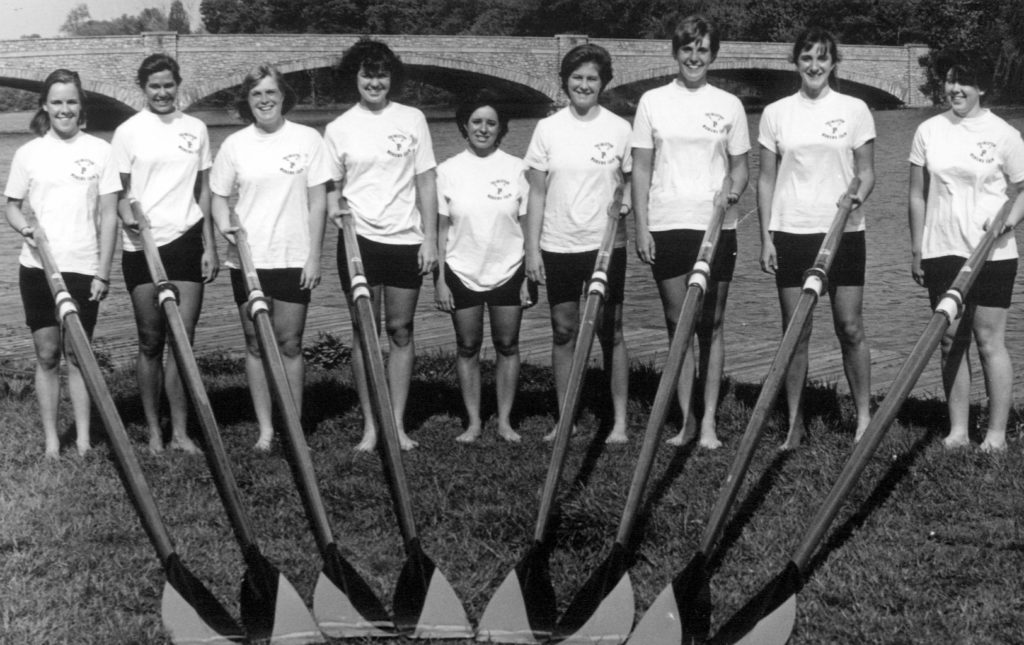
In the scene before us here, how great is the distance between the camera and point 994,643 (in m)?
3.69

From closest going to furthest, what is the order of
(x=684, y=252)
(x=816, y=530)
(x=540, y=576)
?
(x=816, y=530) < (x=540, y=576) < (x=684, y=252)

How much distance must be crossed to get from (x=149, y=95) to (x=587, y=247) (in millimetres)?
2027

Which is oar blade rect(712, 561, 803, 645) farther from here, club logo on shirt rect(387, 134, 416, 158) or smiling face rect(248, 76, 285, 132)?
smiling face rect(248, 76, 285, 132)

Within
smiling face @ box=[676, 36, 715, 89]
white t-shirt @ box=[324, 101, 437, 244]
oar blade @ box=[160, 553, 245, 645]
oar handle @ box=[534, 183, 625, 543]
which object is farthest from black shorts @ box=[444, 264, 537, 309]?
oar blade @ box=[160, 553, 245, 645]

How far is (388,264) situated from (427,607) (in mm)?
2056

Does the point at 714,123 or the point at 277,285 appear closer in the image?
the point at 714,123

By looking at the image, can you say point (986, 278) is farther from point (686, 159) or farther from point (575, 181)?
point (575, 181)

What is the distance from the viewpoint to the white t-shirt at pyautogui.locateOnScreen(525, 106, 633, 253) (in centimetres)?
541

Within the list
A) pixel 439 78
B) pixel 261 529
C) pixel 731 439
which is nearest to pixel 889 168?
pixel 731 439

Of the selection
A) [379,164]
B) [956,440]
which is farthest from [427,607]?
[956,440]

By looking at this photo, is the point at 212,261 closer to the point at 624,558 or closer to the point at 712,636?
the point at 624,558

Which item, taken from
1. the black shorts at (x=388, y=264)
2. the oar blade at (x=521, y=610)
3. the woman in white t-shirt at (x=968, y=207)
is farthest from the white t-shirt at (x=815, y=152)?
the oar blade at (x=521, y=610)

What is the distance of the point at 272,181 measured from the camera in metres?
5.43

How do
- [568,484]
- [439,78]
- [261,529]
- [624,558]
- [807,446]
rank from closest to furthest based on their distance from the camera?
1. [624,558]
2. [261,529]
3. [568,484]
4. [807,446]
5. [439,78]
